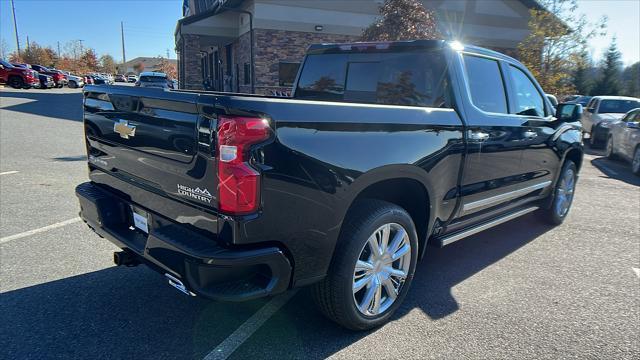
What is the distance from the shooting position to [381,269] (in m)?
3.04

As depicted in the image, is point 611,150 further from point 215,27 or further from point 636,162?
point 215,27

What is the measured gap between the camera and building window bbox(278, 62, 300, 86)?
62.6ft

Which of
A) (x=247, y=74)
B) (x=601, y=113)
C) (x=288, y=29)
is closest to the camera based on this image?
(x=601, y=113)

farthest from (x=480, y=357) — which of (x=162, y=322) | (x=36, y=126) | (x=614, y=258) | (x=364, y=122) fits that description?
(x=36, y=126)

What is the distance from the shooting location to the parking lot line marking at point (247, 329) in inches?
106

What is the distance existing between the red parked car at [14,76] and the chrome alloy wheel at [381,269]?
36910 millimetres

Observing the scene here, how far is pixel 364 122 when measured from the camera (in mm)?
2645

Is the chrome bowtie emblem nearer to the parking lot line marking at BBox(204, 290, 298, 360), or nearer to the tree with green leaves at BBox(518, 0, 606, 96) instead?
the parking lot line marking at BBox(204, 290, 298, 360)

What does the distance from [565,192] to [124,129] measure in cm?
542

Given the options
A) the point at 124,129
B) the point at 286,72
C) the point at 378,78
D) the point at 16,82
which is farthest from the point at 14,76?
the point at 378,78

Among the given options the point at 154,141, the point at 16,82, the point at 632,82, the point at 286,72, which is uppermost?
the point at 632,82

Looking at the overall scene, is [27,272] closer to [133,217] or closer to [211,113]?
[133,217]

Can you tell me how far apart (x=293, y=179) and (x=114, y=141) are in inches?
59.0

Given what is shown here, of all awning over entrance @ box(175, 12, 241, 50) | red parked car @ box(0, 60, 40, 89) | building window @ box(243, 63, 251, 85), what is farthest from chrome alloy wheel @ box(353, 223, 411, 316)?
red parked car @ box(0, 60, 40, 89)
